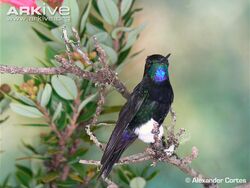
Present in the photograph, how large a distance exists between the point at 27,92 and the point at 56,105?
0.43 feet

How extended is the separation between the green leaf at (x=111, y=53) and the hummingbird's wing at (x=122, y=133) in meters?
0.24

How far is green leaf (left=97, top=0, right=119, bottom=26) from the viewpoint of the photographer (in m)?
1.10

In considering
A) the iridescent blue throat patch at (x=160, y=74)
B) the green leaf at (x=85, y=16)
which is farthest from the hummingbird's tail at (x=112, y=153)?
the green leaf at (x=85, y=16)

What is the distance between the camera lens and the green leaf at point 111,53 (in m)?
1.10

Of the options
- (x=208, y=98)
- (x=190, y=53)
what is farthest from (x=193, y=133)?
(x=190, y=53)

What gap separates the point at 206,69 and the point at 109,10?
0.34m

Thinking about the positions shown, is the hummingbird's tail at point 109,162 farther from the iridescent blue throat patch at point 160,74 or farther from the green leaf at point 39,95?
the green leaf at point 39,95

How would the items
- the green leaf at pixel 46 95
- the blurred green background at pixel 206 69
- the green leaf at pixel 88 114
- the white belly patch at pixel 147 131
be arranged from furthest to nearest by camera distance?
the blurred green background at pixel 206 69 < the green leaf at pixel 88 114 < the green leaf at pixel 46 95 < the white belly patch at pixel 147 131

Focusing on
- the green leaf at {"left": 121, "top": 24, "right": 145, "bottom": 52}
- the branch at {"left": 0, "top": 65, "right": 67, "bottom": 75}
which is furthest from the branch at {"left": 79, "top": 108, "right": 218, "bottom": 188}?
the green leaf at {"left": 121, "top": 24, "right": 145, "bottom": 52}

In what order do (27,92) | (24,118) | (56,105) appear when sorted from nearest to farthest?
(27,92) → (56,105) → (24,118)

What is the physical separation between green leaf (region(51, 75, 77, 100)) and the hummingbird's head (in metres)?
0.24

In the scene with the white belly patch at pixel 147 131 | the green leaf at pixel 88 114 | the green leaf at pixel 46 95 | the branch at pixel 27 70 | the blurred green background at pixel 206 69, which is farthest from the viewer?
the blurred green background at pixel 206 69

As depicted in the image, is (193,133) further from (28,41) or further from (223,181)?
(28,41)

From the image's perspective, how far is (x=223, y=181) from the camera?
1266mm
